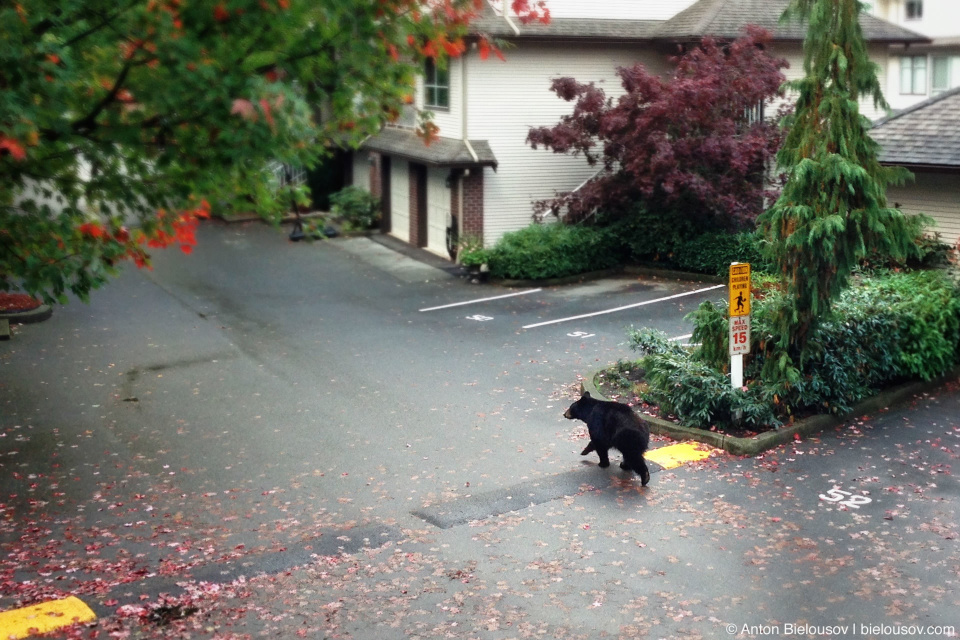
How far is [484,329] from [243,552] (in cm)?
1030

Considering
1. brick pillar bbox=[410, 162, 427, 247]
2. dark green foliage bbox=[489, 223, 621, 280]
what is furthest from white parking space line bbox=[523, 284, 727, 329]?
brick pillar bbox=[410, 162, 427, 247]

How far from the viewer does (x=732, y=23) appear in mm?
24891

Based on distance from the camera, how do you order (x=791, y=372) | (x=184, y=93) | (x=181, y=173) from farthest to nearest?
(x=791, y=372) < (x=181, y=173) < (x=184, y=93)

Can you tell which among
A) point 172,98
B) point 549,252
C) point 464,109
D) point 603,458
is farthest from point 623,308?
point 172,98

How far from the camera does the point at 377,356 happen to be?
55.4 feet

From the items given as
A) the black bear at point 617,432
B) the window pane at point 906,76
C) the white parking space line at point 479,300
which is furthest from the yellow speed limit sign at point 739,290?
the window pane at point 906,76

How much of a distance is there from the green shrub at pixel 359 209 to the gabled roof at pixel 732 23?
32.1 ft

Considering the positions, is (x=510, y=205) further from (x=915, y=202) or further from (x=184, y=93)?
(x=184, y=93)

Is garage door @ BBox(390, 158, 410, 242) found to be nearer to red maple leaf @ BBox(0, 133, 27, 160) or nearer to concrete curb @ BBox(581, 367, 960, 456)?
concrete curb @ BBox(581, 367, 960, 456)

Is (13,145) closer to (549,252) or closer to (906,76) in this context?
(549,252)

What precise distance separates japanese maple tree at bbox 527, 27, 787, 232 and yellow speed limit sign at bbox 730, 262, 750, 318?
9.63 metres

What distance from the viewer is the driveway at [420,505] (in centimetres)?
794

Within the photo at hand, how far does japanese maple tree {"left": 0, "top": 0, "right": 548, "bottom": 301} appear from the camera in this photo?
253 inches

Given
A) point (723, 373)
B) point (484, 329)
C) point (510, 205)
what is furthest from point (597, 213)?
point (723, 373)
